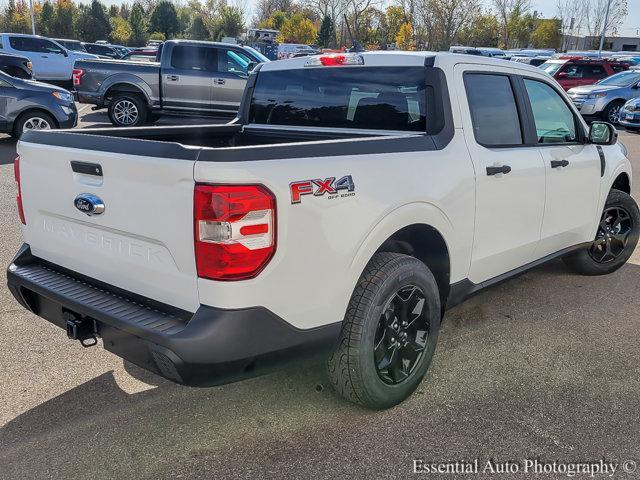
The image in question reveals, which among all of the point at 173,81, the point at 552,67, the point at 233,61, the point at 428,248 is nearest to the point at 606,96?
the point at 552,67

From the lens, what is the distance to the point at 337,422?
294 cm

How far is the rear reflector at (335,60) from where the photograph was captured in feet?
12.1

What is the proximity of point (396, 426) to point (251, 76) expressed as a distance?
2.67 meters

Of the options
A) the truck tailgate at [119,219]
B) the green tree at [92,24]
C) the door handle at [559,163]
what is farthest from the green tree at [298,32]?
the truck tailgate at [119,219]

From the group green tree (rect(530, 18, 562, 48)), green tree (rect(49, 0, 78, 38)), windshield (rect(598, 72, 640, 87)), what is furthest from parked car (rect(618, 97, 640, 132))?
green tree (rect(49, 0, 78, 38))

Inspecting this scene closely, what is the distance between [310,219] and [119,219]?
2.75ft

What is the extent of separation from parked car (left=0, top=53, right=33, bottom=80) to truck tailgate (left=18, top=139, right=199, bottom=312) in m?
13.0

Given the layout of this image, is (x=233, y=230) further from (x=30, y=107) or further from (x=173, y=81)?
(x=173, y=81)

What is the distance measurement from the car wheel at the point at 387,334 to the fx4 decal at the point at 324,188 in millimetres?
463

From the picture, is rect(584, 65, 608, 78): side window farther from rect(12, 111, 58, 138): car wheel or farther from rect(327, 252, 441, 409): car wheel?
rect(327, 252, 441, 409): car wheel

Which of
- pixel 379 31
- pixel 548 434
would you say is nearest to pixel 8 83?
pixel 548 434

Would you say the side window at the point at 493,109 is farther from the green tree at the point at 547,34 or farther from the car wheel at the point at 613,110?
the green tree at the point at 547,34

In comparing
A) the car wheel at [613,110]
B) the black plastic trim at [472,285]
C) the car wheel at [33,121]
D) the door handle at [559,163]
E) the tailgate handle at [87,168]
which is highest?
the tailgate handle at [87,168]

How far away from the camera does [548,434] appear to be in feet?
9.45
